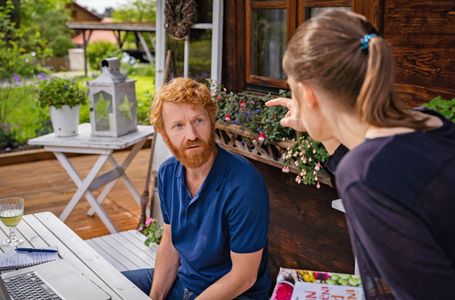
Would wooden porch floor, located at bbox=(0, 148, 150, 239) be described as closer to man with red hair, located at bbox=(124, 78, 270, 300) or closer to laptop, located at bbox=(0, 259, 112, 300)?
man with red hair, located at bbox=(124, 78, 270, 300)

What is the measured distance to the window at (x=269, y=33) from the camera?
10.0ft

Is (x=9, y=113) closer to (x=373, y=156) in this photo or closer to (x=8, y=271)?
(x=8, y=271)

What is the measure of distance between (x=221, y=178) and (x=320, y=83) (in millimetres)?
988

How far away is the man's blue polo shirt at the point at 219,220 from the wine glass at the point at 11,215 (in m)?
0.57

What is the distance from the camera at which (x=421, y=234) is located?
1074mm

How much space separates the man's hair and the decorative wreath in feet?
5.47

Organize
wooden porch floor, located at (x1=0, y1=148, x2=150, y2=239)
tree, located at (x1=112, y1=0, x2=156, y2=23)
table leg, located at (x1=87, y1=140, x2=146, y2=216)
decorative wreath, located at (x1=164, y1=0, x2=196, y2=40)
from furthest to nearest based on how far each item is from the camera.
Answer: tree, located at (x1=112, y1=0, x2=156, y2=23) < wooden porch floor, located at (x1=0, y1=148, x2=150, y2=239) < table leg, located at (x1=87, y1=140, x2=146, y2=216) < decorative wreath, located at (x1=164, y1=0, x2=196, y2=40)

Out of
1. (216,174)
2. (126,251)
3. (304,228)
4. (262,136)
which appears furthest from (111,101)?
(216,174)

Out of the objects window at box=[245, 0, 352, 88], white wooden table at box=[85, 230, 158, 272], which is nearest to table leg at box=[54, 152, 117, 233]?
white wooden table at box=[85, 230, 158, 272]

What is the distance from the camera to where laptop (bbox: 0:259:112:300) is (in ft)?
5.80

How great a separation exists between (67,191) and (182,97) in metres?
3.46

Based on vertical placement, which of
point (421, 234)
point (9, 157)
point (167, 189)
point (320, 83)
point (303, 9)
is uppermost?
point (303, 9)

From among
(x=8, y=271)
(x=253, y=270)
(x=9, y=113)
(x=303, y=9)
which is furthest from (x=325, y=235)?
(x=9, y=113)

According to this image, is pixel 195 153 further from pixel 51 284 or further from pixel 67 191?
pixel 67 191
